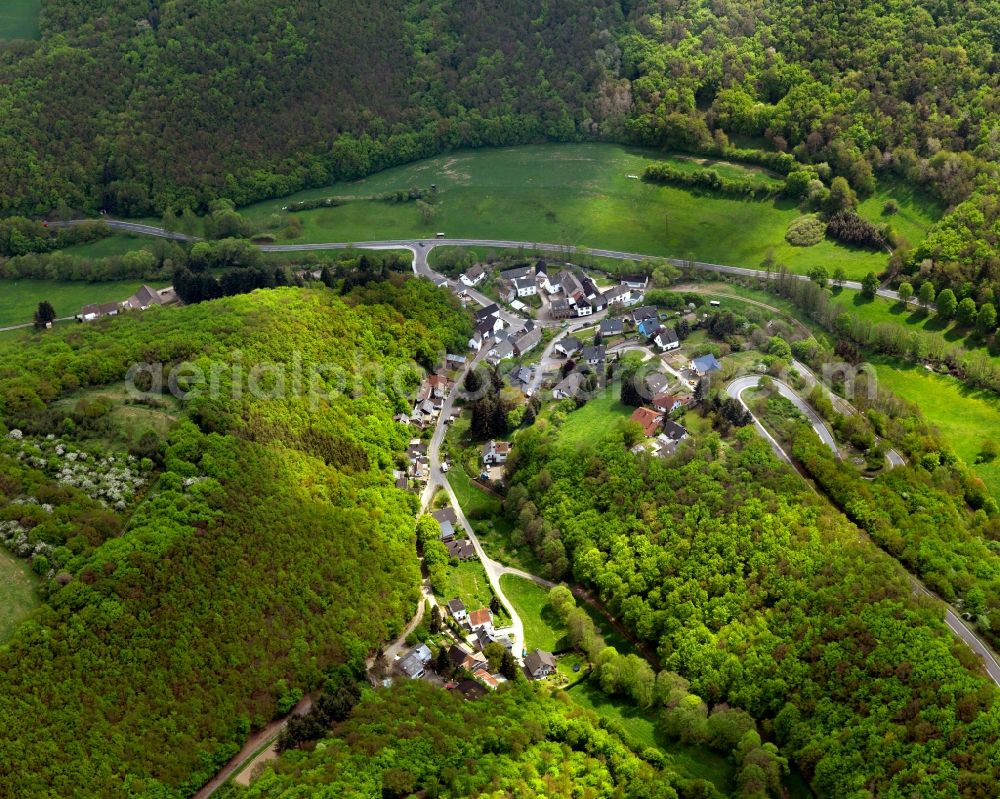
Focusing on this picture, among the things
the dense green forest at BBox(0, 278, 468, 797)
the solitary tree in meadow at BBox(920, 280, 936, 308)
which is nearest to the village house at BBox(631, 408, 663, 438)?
the dense green forest at BBox(0, 278, 468, 797)

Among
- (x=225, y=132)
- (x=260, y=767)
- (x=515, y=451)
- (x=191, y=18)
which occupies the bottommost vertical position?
(x=260, y=767)

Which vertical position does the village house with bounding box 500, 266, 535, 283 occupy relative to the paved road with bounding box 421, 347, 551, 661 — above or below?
above

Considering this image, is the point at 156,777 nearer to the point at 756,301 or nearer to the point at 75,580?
the point at 75,580

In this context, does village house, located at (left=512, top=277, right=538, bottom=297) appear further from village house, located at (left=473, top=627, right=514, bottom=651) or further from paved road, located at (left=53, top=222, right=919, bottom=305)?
village house, located at (left=473, top=627, right=514, bottom=651)

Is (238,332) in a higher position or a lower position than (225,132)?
lower

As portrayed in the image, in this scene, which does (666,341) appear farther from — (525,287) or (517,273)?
(517,273)

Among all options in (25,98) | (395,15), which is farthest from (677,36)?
(25,98)
